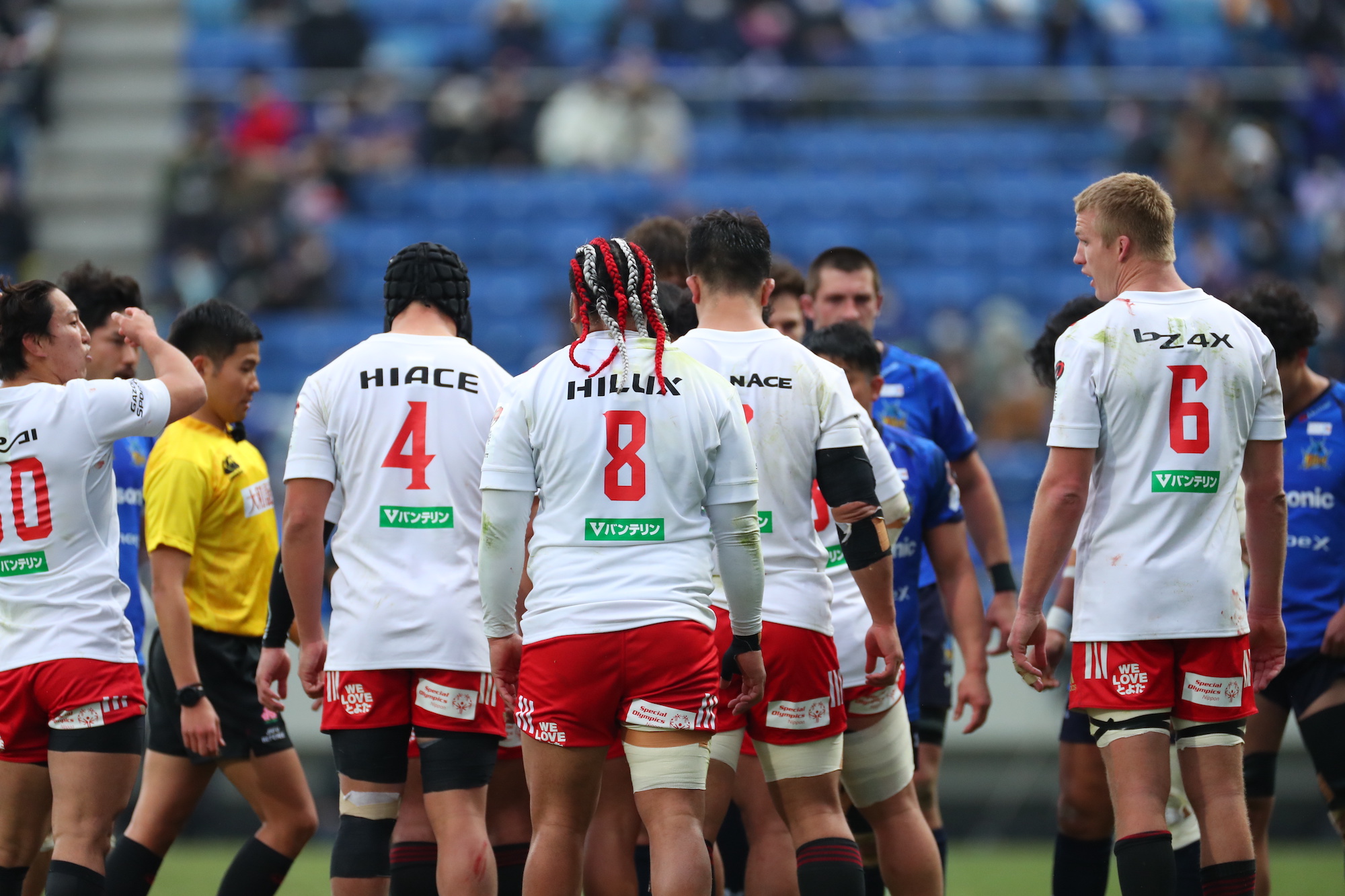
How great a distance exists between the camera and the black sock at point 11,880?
188 inches

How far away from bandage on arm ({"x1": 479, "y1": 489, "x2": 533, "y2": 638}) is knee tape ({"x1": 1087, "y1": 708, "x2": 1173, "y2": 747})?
1.73 meters

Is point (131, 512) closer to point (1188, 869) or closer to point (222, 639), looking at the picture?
point (222, 639)

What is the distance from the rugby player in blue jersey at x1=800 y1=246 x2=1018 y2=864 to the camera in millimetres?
6188

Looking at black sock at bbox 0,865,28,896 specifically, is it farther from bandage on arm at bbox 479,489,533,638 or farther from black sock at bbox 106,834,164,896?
bandage on arm at bbox 479,489,533,638

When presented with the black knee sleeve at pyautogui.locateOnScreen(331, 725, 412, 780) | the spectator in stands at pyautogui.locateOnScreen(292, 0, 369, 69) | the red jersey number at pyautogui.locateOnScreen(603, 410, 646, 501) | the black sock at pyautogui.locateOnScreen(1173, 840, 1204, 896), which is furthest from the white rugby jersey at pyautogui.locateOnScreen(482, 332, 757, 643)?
the spectator in stands at pyautogui.locateOnScreen(292, 0, 369, 69)

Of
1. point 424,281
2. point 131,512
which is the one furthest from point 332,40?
point 424,281

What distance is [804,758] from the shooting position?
15.2 feet

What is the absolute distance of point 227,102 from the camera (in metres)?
15.0

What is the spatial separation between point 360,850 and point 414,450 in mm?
1211

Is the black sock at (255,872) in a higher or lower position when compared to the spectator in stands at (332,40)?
lower

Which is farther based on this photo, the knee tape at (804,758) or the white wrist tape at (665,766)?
the knee tape at (804,758)

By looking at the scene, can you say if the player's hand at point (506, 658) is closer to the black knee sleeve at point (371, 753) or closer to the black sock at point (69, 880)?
the black knee sleeve at point (371, 753)

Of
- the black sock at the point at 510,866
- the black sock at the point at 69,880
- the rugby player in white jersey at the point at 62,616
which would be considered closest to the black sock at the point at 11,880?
the rugby player in white jersey at the point at 62,616

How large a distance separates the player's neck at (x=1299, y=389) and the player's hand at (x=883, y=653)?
2.09 m
